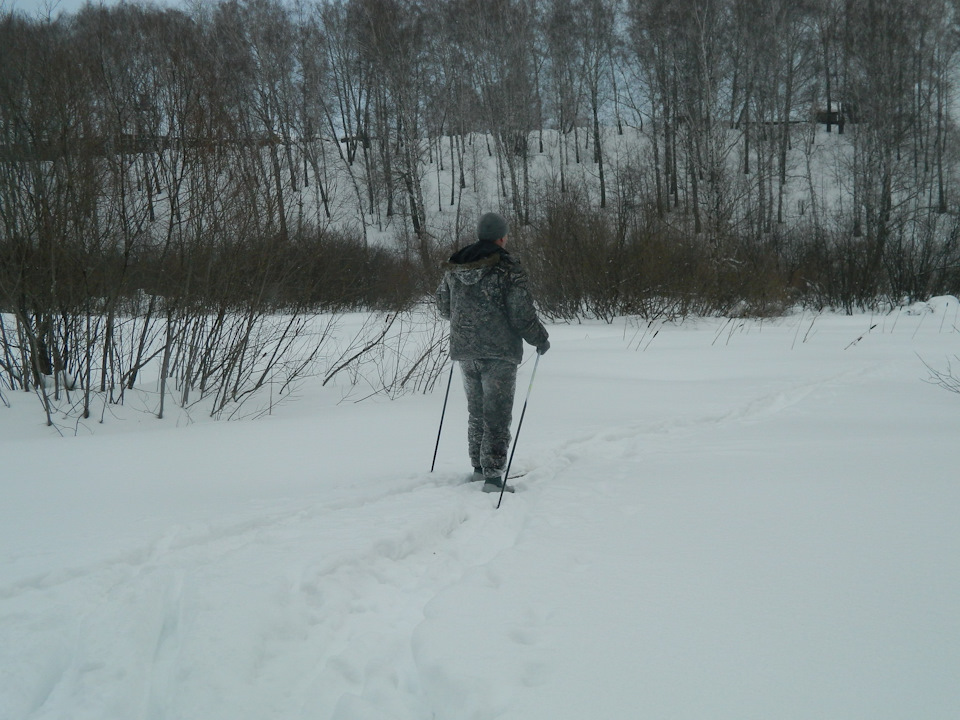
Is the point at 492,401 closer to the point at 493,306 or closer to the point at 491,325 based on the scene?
the point at 491,325

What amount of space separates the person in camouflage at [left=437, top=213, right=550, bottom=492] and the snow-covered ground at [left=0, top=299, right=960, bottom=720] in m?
0.39

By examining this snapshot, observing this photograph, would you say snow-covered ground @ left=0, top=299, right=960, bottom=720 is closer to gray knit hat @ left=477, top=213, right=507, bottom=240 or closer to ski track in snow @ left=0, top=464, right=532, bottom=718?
ski track in snow @ left=0, top=464, right=532, bottom=718

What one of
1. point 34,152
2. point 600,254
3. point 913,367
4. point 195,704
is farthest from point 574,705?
point 600,254

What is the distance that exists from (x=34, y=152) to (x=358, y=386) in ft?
12.9

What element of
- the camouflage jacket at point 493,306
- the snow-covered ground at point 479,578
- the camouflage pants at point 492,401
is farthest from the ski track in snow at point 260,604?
the camouflage jacket at point 493,306

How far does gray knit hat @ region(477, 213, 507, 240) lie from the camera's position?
4.02 m

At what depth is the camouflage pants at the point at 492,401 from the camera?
13.5ft

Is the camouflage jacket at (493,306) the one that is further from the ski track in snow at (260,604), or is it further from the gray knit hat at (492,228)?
the ski track in snow at (260,604)

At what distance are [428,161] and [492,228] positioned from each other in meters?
30.6

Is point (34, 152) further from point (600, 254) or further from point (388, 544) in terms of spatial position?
point (600, 254)

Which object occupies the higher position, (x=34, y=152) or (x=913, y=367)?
(x=34, y=152)

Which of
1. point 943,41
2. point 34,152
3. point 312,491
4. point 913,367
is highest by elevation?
point 943,41

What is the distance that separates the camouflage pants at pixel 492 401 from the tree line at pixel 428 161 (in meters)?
3.13

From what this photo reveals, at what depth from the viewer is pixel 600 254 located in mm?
15547
